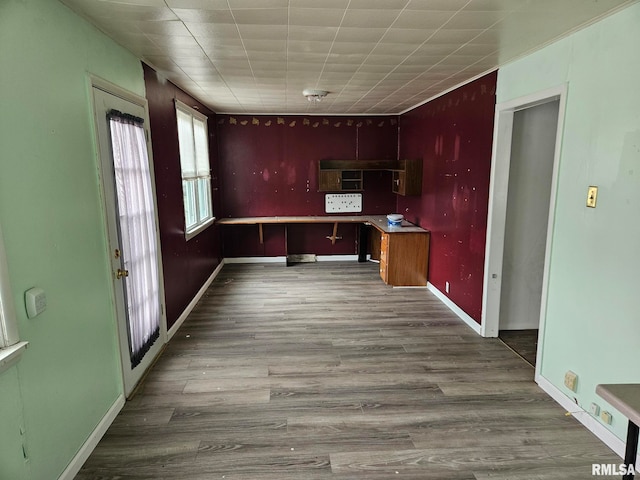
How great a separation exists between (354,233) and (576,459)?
5.06 m

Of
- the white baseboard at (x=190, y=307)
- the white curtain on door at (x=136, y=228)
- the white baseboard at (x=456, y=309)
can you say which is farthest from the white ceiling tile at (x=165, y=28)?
the white baseboard at (x=456, y=309)

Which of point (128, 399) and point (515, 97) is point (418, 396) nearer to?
point (128, 399)

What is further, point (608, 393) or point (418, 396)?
point (418, 396)

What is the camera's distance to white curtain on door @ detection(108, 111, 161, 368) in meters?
2.71

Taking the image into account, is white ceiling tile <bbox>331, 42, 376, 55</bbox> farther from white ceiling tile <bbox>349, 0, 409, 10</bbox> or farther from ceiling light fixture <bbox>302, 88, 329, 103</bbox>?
ceiling light fixture <bbox>302, 88, 329, 103</bbox>

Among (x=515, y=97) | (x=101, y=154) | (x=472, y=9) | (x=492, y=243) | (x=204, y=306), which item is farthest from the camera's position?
(x=204, y=306)

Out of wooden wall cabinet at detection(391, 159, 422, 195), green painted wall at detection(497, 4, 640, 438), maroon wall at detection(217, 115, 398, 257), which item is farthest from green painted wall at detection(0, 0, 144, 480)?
wooden wall cabinet at detection(391, 159, 422, 195)

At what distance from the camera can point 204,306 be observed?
15.6 feet

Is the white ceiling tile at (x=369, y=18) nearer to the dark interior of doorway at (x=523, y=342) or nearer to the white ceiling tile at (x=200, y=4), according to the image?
the white ceiling tile at (x=200, y=4)

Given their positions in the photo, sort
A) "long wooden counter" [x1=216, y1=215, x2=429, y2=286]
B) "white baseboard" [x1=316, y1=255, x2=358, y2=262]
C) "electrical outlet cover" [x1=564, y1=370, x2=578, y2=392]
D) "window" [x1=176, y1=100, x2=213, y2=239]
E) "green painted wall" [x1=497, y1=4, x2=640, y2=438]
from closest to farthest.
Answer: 1. "green painted wall" [x1=497, y1=4, x2=640, y2=438]
2. "electrical outlet cover" [x1=564, y1=370, x2=578, y2=392]
3. "window" [x1=176, y1=100, x2=213, y2=239]
4. "long wooden counter" [x1=216, y1=215, x2=429, y2=286]
5. "white baseboard" [x1=316, y1=255, x2=358, y2=262]

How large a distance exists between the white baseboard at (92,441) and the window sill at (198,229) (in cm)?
216

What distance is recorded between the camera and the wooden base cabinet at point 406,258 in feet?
17.7

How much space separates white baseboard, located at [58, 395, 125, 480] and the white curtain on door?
1.24ft

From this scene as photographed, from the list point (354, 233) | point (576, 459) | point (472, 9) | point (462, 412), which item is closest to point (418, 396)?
point (462, 412)
